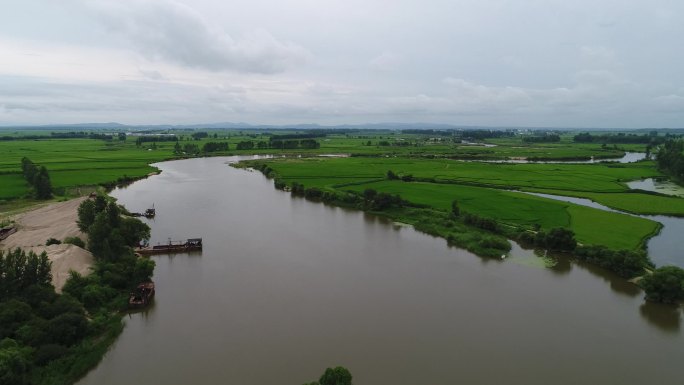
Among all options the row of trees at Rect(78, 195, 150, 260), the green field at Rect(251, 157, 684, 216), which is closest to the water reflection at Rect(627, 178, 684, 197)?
the green field at Rect(251, 157, 684, 216)

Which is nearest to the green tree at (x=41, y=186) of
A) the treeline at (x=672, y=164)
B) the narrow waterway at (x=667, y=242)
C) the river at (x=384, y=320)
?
the river at (x=384, y=320)

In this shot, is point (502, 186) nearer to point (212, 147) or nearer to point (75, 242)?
point (75, 242)

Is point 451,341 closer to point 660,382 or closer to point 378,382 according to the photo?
point 378,382

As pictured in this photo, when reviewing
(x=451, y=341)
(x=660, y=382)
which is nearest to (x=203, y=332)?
(x=451, y=341)

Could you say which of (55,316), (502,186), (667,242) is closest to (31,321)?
(55,316)

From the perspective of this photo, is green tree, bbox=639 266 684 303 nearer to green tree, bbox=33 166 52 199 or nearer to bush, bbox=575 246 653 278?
bush, bbox=575 246 653 278
